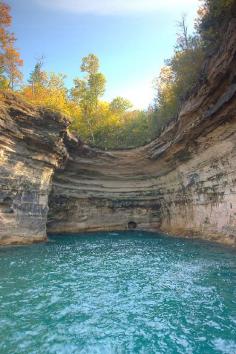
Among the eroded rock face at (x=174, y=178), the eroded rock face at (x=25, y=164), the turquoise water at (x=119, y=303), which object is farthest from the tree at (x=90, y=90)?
the turquoise water at (x=119, y=303)

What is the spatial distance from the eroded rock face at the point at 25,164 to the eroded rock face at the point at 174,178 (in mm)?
4439

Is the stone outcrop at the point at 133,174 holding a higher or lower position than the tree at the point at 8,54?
lower

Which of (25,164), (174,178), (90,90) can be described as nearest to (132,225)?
(174,178)

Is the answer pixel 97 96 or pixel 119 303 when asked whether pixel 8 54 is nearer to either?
pixel 97 96

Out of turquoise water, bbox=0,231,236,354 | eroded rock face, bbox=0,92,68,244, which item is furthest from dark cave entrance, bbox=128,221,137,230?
turquoise water, bbox=0,231,236,354

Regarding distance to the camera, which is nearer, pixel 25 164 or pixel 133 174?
pixel 25 164

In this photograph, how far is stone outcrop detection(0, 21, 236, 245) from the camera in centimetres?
1706

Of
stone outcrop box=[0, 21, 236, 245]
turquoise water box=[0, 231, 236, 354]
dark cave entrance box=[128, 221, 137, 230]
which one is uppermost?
stone outcrop box=[0, 21, 236, 245]

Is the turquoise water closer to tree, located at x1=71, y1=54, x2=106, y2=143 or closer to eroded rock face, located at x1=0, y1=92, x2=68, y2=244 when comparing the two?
eroded rock face, located at x1=0, y1=92, x2=68, y2=244

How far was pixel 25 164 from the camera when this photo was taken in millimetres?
19812

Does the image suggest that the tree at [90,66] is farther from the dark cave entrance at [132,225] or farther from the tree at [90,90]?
the dark cave entrance at [132,225]

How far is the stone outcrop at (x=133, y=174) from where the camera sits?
56.0 feet

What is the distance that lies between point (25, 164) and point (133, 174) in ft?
39.6

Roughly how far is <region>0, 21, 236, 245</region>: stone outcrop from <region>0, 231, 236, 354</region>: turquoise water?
4.15m
